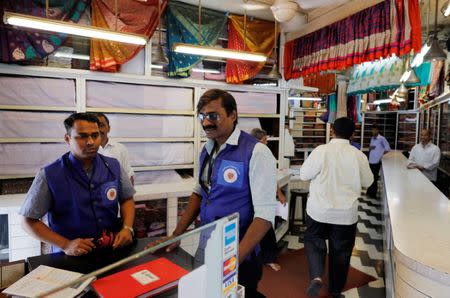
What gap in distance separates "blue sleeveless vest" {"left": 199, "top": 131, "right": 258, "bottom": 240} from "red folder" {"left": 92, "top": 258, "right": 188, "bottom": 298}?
0.50m

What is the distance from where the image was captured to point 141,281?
1.13m

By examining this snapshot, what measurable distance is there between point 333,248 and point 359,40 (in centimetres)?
258

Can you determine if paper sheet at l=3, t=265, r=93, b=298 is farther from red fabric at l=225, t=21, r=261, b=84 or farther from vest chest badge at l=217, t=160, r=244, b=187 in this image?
red fabric at l=225, t=21, r=261, b=84

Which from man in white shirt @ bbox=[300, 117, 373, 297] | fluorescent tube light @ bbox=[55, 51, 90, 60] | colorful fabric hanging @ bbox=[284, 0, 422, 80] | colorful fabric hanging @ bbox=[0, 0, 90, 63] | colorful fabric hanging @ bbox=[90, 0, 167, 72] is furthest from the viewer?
colorful fabric hanging @ bbox=[90, 0, 167, 72]

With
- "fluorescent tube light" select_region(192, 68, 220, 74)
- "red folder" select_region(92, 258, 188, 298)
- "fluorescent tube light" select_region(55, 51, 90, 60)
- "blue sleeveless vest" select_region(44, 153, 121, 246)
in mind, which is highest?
"fluorescent tube light" select_region(192, 68, 220, 74)

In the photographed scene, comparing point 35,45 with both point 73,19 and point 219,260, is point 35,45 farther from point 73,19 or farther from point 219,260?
point 219,260

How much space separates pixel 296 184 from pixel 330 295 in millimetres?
2364

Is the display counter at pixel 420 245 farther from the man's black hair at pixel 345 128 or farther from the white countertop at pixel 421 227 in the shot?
the man's black hair at pixel 345 128

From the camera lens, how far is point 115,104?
404 centimetres

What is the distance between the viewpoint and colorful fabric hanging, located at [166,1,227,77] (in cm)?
432

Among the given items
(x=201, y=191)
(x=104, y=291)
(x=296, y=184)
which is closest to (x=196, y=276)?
(x=104, y=291)

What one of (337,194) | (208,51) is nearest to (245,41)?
(208,51)

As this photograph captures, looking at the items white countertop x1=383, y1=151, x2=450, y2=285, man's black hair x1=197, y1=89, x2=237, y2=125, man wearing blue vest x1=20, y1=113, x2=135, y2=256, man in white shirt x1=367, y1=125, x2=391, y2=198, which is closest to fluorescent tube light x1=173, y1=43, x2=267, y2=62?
man wearing blue vest x1=20, y1=113, x2=135, y2=256

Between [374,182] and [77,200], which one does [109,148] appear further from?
[374,182]
